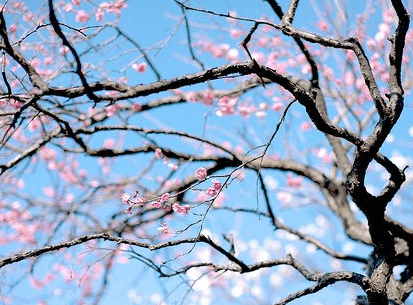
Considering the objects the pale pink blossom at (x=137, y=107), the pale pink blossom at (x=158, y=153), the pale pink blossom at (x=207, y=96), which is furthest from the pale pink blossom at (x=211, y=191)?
the pale pink blossom at (x=207, y=96)

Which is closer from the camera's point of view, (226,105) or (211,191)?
(211,191)

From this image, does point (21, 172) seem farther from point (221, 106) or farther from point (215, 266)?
point (221, 106)

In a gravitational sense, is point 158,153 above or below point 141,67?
below

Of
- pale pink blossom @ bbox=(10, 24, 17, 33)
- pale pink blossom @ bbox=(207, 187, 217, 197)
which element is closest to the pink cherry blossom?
pale pink blossom @ bbox=(10, 24, 17, 33)

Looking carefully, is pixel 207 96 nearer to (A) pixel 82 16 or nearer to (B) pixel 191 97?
(B) pixel 191 97

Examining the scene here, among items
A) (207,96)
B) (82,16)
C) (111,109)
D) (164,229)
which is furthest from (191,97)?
(164,229)

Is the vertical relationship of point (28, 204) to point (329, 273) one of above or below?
above

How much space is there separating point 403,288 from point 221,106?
307 cm

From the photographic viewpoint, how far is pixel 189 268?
3.92 meters

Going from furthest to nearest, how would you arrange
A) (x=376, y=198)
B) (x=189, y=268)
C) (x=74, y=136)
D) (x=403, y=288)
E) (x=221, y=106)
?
(x=221, y=106) < (x=74, y=136) < (x=403, y=288) < (x=189, y=268) < (x=376, y=198)

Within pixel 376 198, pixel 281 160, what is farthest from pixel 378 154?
pixel 281 160

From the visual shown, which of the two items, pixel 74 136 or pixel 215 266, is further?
pixel 74 136

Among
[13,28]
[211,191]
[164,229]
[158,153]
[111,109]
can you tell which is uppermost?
[13,28]

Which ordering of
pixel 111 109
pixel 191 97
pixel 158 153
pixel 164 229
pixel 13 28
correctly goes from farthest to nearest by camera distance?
pixel 191 97 → pixel 111 109 → pixel 158 153 → pixel 13 28 → pixel 164 229
